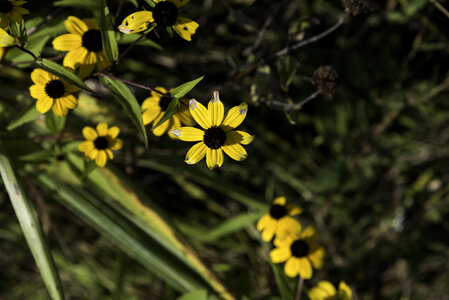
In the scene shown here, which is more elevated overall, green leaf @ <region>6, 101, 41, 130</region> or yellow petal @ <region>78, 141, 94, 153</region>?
green leaf @ <region>6, 101, 41, 130</region>

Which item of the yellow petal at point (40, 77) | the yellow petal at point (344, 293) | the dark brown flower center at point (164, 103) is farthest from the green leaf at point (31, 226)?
the yellow petal at point (344, 293)

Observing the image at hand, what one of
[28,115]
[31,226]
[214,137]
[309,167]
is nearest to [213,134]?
[214,137]

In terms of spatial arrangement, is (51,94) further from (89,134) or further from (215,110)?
(215,110)

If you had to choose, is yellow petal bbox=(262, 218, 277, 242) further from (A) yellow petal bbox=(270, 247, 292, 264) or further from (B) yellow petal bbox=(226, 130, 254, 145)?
(B) yellow petal bbox=(226, 130, 254, 145)

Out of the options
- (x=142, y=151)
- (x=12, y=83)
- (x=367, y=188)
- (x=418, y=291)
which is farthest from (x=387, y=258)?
(x=12, y=83)

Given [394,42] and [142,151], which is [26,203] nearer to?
[142,151]

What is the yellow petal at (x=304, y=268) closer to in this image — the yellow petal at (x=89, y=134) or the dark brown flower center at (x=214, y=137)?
the dark brown flower center at (x=214, y=137)

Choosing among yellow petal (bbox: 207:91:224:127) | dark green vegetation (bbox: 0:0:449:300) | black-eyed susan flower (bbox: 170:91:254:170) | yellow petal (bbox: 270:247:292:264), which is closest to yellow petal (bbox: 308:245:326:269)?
yellow petal (bbox: 270:247:292:264)
